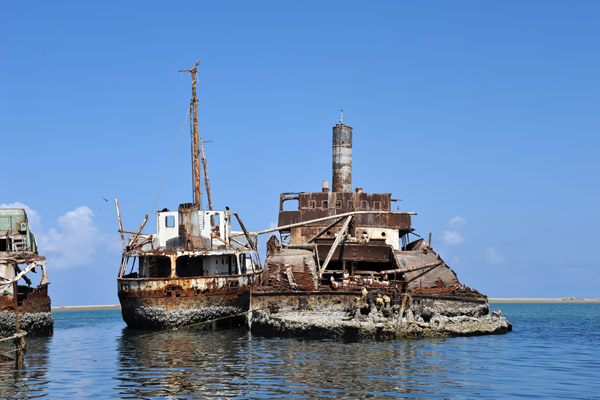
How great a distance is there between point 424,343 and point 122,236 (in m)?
21.5

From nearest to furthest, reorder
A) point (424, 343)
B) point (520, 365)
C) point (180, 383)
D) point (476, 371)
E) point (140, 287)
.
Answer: point (180, 383) < point (476, 371) < point (520, 365) < point (424, 343) < point (140, 287)

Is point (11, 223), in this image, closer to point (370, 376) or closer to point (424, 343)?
point (424, 343)

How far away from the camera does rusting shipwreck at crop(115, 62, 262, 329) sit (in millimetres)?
40250

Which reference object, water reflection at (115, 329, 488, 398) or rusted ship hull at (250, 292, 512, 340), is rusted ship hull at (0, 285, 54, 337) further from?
rusted ship hull at (250, 292, 512, 340)

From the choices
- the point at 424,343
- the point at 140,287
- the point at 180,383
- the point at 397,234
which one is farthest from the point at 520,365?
the point at 397,234

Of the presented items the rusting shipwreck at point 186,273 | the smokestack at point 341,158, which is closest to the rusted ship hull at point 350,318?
the rusting shipwreck at point 186,273

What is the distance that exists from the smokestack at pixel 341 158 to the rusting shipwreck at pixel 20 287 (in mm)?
22165

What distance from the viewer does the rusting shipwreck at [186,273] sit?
40250mm

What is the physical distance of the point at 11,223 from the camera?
1640 inches

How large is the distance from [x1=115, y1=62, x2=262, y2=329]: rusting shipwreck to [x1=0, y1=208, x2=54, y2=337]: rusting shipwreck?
4.89 meters

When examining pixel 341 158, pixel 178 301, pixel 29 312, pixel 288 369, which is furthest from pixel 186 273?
pixel 288 369

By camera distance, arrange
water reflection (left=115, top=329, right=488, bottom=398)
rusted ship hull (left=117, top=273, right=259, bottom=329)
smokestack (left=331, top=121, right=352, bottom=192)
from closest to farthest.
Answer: water reflection (left=115, top=329, right=488, bottom=398) → rusted ship hull (left=117, top=273, right=259, bottom=329) → smokestack (left=331, top=121, right=352, bottom=192)

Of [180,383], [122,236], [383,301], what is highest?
[122,236]

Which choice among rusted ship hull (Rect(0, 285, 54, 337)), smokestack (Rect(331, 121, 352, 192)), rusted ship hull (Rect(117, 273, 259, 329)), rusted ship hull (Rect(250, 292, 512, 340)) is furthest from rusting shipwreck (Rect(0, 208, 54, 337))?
smokestack (Rect(331, 121, 352, 192))
